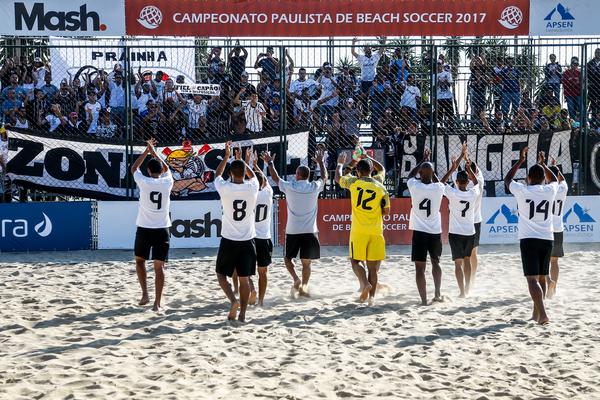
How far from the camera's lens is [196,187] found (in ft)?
52.6

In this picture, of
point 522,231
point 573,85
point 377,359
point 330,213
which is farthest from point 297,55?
point 377,359

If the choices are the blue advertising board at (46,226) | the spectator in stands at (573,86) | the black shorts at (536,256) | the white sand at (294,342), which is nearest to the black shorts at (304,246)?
the white sand at (294,342)

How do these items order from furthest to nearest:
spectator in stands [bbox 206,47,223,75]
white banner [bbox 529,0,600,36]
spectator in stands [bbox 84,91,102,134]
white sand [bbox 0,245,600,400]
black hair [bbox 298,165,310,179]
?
1. white banner [bbox 529,0,600,36]
2. spectator in stands [bbox 206,47,223,75]
3. spectator in stands [bbox 84,91,102,134]
4. black hair [bbox 298,165,310,179]
5. white sand [bbox 0,245,600,400]

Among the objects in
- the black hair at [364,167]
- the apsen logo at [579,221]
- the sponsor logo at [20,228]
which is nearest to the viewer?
the black hair at [364,167]

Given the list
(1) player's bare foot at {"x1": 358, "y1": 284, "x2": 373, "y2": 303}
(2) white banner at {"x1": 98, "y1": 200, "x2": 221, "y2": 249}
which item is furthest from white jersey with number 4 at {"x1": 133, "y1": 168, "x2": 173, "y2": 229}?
(2) white banner at {"x1": 98, "y1": 200, "x2": 221, "y2": 249}

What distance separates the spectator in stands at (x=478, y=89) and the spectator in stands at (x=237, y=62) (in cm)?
437

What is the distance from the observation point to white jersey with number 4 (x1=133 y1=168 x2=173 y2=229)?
10352 millimetres

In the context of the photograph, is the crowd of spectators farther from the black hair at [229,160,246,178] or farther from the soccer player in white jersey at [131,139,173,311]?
the black hair at [229,160,246,178]

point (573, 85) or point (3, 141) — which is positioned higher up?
point (573, 85)

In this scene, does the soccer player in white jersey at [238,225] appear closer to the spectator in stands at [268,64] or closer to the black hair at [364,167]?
the black hair at [364,167]

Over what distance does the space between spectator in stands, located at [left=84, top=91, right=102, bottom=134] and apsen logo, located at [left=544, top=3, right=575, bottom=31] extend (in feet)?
29.6

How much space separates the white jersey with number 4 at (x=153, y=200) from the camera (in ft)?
34.0

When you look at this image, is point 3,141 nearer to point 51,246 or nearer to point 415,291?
point 51,246

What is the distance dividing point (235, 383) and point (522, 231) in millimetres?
4026
